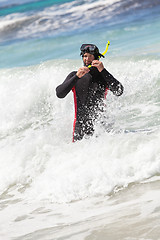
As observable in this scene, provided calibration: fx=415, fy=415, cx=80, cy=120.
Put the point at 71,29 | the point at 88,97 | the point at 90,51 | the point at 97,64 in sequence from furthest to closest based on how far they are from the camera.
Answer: the point at 71,29 < the point at 88,97 < the point at 90,51 < the point at 97,64

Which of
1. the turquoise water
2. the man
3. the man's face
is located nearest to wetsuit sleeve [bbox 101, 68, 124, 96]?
the man

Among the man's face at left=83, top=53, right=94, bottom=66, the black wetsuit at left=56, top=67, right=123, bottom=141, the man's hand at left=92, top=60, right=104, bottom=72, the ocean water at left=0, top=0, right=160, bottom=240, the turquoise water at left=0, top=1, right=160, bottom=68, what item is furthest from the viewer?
the turquoise water at left=0, top=1, right=160, bottom=68

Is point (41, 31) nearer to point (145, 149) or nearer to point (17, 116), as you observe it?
point (17, 116)

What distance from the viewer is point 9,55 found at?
18.3 m

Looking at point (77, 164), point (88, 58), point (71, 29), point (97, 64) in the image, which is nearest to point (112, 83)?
point (97, 64)

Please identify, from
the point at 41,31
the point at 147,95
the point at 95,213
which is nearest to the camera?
the point at 95,213

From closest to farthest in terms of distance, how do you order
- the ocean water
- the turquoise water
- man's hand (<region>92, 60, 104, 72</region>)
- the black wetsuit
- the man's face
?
the ocean water < man's hand (<region>92, 60, 104, 72</region>) < the man's face < the black wetsuit < the turquoise water

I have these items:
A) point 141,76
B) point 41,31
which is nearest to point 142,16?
point 41,31

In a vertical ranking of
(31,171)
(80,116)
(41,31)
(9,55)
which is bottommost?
(31,171)

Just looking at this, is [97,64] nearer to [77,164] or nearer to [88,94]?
[88,94]

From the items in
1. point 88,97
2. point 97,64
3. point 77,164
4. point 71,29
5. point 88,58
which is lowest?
point 77,164

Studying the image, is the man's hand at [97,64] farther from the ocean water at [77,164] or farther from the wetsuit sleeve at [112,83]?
the ocean water at [77,164]

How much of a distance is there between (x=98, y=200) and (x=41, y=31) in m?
20.0

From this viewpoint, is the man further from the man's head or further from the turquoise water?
the turquoise water
